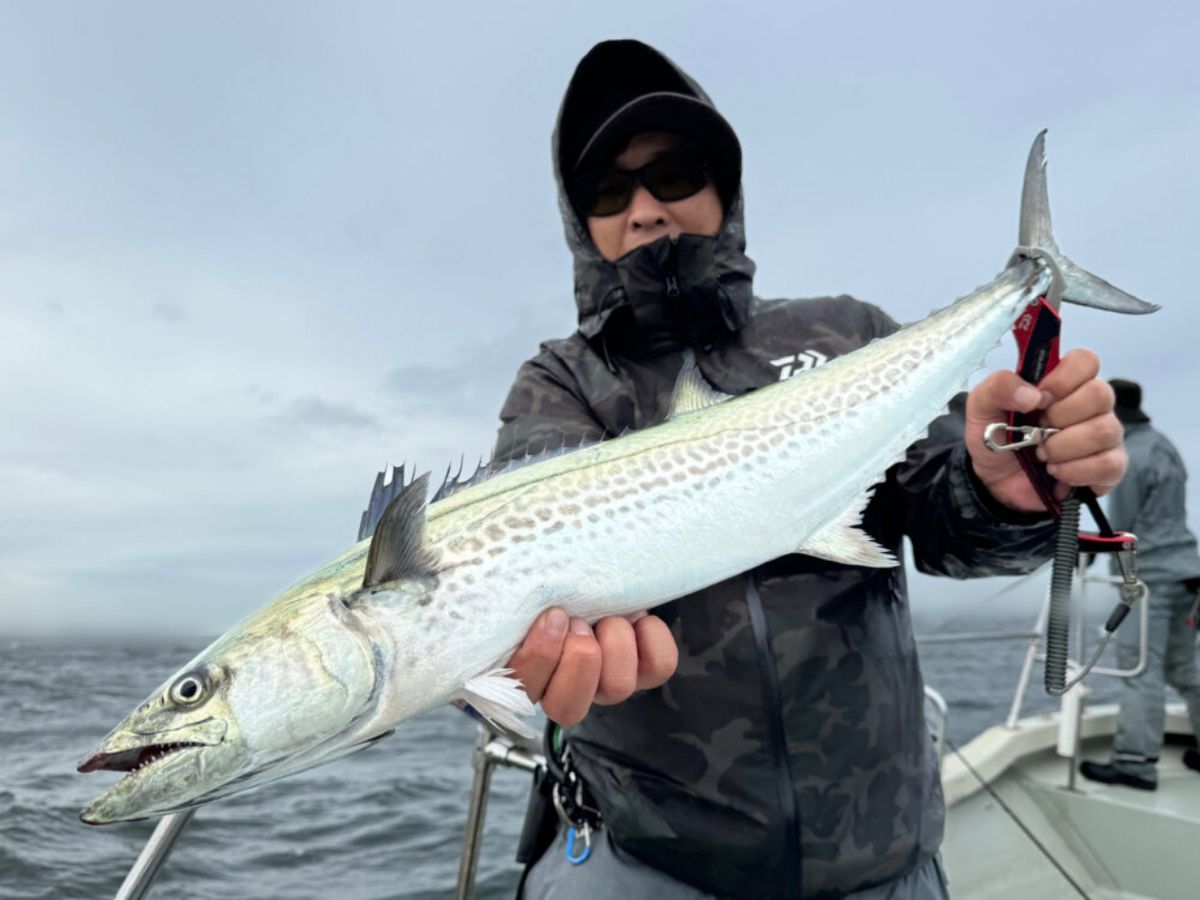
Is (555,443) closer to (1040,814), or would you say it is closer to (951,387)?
(951,387)

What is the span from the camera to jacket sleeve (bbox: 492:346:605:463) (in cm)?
232

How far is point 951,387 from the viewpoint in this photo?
2.17 meters

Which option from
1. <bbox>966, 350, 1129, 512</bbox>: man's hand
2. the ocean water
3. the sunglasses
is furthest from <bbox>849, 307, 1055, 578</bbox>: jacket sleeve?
the ocean water

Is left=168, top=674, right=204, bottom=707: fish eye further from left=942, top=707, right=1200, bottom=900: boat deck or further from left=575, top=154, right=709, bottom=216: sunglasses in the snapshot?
left=942, top=707, right=1200, bottom=900: boat deck

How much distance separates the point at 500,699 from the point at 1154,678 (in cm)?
528

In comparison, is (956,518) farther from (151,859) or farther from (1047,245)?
(151,859)

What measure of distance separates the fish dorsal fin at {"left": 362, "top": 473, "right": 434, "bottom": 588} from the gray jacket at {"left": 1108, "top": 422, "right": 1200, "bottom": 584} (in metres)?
5.56

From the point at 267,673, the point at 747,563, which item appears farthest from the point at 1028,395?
the point at 267,673

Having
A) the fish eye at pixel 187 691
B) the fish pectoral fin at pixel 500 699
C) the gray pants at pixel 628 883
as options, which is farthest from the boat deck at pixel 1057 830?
the fish eye at pixel 187 691

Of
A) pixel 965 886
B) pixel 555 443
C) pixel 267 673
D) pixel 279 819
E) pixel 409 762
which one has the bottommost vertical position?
pixel 409 762

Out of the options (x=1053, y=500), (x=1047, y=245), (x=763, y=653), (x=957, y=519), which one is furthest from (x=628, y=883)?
(x=1047, y=245)

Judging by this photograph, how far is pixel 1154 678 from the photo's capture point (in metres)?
5.13

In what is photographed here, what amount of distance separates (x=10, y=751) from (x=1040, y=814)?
41.8ft

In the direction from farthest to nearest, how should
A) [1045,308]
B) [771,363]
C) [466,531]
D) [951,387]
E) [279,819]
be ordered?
1. [279,819]
2. [771,363]
3. [951,387]
4. [1045,308]
5. [466,531]
